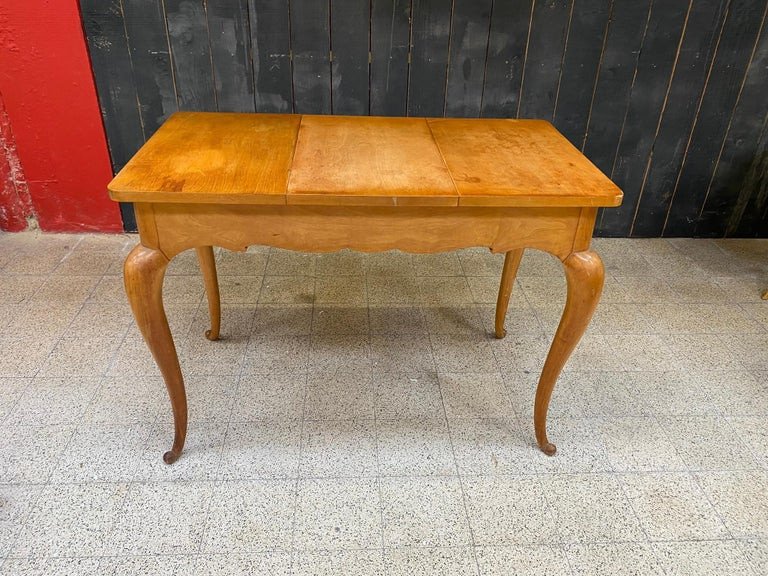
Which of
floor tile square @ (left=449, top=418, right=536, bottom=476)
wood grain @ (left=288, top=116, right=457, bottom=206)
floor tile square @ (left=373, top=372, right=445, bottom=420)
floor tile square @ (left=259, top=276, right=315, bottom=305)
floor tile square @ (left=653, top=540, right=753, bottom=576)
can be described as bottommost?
floor tile square @ (left=259, top=276, right=315, bottom=305)

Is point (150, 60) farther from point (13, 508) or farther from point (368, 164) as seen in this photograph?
point (13, 508)

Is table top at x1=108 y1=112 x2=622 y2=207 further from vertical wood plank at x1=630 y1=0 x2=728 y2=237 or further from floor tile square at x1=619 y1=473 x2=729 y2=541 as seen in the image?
vertical wood plank at x1=630 y1=0 x2=728 y2=237

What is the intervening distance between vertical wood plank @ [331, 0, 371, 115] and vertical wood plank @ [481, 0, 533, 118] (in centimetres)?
51

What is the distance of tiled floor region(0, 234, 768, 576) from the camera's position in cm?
124

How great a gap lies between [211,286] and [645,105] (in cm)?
→ 197

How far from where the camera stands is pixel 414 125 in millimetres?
1560

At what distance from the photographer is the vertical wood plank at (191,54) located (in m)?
2.13

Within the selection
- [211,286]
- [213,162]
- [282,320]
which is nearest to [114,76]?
[211,286]

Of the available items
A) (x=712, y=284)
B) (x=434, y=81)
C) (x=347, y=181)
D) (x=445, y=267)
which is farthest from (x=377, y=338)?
(x=712, y=284)

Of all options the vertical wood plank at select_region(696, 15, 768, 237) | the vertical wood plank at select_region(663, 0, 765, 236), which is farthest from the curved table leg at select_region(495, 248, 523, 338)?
the vertical wood plank at select_region(696, 15, 768, 237)

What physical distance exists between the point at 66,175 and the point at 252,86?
2.99ft

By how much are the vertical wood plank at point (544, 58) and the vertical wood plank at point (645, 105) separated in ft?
1.15

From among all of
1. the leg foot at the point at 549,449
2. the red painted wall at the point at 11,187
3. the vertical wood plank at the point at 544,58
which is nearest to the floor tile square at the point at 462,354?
the leg foot at the point at 549,449

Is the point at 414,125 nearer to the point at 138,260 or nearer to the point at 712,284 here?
the point at 138,260
